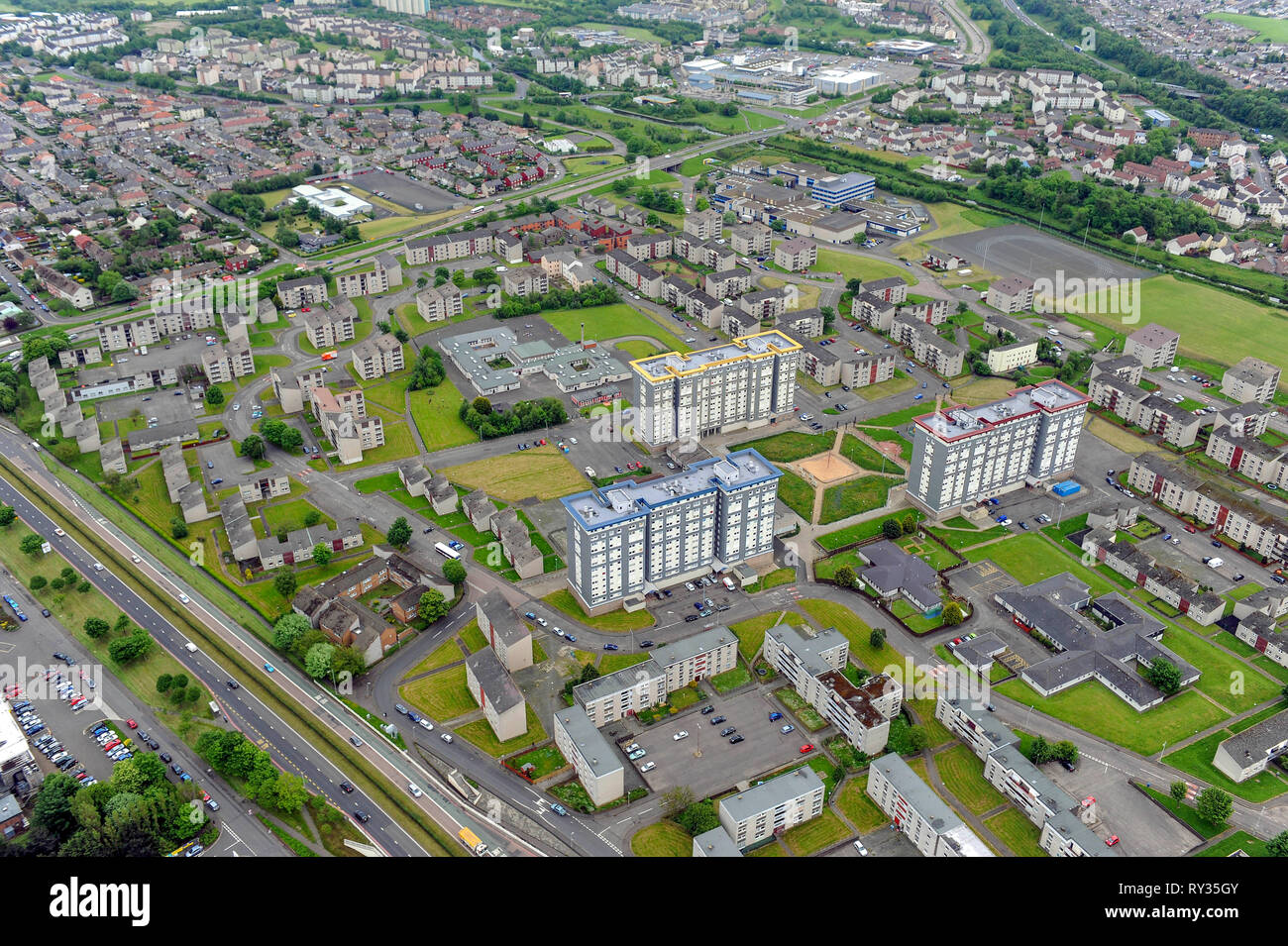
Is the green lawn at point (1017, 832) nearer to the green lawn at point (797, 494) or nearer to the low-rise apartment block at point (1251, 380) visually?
the green lawn at point (797, 494)

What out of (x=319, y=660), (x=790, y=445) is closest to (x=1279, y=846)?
(x=790, y=445)

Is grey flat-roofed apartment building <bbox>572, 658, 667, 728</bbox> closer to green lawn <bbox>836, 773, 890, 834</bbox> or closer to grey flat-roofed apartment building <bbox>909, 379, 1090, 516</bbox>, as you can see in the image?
green lawn <bbox>836, 773, 890, 834</bbox>

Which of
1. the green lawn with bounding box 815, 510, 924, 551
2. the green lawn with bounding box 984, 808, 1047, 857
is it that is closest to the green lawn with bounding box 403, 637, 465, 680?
the green lawn with bounding box 815, 510, 924, 551

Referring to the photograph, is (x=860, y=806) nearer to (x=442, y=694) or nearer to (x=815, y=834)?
(x=815, y=834)

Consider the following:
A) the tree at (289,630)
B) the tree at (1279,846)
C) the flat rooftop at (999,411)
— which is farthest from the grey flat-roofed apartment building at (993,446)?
the tree at (289,630)

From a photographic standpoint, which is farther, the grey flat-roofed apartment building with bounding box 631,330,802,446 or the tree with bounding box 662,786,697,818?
the grey flat-roofed apartment building with bounding box 631,330,802,446
